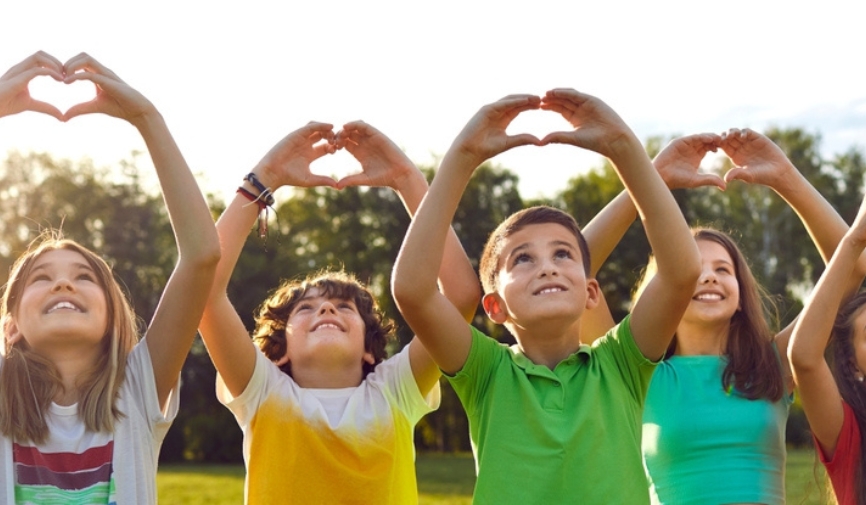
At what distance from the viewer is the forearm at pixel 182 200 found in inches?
163

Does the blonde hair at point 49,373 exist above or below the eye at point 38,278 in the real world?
below

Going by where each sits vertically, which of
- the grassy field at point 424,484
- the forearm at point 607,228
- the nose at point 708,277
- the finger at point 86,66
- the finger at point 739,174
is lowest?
the grassy field at point 424,484

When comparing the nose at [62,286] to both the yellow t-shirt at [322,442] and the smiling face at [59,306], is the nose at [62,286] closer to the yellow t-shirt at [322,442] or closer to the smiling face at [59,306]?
the smiling face at [59,306]

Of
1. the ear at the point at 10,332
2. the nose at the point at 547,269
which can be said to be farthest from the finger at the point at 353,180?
the ear at the point at 10,332

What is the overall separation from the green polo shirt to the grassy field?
1052 centimetres

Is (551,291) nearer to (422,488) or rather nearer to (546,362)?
(546,362)

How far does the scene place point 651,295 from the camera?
13.3ft

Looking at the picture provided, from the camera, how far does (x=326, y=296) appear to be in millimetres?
5195

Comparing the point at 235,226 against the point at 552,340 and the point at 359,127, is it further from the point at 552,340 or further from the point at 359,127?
the point at 552,340

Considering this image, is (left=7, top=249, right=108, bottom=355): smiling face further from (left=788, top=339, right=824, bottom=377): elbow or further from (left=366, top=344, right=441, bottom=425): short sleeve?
(left=788, top=339, right=824, bottom=377): elbow

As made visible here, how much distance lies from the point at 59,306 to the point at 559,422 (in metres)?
2.01

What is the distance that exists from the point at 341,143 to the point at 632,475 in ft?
6.69

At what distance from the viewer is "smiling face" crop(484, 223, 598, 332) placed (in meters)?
4.10

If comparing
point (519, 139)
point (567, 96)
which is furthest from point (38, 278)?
point (567, 96)
